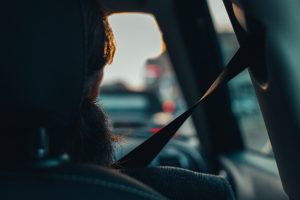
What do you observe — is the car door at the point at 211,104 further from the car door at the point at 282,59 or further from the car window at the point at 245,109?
the car door at the point at 282,59

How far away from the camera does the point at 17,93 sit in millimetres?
1432

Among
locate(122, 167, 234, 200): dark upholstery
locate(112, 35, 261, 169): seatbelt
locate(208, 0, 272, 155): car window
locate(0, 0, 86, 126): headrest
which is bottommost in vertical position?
locate(208, 0, 272, 155): car window

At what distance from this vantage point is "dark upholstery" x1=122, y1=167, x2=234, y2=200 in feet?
5.93

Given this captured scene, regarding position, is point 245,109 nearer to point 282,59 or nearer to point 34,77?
point 282,59

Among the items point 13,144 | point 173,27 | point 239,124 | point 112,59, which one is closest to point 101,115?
point 112,59

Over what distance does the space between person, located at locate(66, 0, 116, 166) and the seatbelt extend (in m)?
0.10

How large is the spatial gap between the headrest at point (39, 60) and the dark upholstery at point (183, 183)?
0.44m

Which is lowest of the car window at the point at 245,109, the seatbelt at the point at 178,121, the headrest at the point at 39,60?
the car window at the point at 245,109

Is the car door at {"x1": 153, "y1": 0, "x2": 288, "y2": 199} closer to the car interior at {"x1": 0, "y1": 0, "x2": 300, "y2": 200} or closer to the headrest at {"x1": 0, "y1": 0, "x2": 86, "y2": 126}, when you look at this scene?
the car interior at {"x1": 0, "y1": 0, "x2": 300, "y2": 200}

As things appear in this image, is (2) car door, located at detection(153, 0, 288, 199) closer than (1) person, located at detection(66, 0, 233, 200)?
No

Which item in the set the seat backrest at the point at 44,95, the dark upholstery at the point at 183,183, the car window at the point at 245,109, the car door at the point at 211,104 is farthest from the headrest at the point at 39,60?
the car window at the point at 245,109

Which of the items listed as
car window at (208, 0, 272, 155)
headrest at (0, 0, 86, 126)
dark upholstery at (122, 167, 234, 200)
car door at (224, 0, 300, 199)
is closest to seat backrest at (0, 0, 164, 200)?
headrest at (0, 0, 86, 126)

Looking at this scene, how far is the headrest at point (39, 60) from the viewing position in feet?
4.70

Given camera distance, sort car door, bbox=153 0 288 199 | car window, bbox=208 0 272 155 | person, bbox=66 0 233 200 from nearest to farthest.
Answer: person, bbox=66 0 233 200 < car door, bbox=153 0 288 199 < car window, bbox=208 0 272 155
